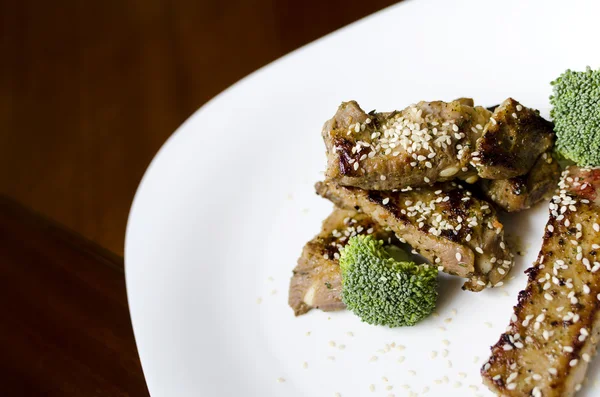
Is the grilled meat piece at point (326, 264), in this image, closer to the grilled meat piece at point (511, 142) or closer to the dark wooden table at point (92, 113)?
the grilled meat piece at point (511, 142)

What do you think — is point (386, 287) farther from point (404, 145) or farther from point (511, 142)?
point (511, 142)

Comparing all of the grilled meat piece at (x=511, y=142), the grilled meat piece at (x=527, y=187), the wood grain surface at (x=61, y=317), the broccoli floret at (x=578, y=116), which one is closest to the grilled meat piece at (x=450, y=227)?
the grilled meat piece at (x=527, y=187)

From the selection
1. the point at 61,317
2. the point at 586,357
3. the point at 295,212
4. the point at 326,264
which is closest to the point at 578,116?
the point at 586,357

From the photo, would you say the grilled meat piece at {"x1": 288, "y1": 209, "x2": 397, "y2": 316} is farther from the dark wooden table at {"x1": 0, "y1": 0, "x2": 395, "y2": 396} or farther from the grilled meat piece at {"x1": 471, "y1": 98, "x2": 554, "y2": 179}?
the dark wooden table at {"x1": 0, "y1": 0, "x2": 395, "y2": 396}

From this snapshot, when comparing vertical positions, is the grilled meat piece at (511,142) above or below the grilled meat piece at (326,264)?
above

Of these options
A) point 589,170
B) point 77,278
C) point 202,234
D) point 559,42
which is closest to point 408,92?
point 559,42

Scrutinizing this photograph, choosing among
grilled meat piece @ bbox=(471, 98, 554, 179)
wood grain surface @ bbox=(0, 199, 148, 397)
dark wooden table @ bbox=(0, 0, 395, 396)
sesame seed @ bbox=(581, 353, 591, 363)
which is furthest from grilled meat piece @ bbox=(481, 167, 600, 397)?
dark wooden table @ bbox=(0, 0, 395, 396)

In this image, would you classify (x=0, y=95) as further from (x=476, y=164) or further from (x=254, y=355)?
(x=476, y=164)
